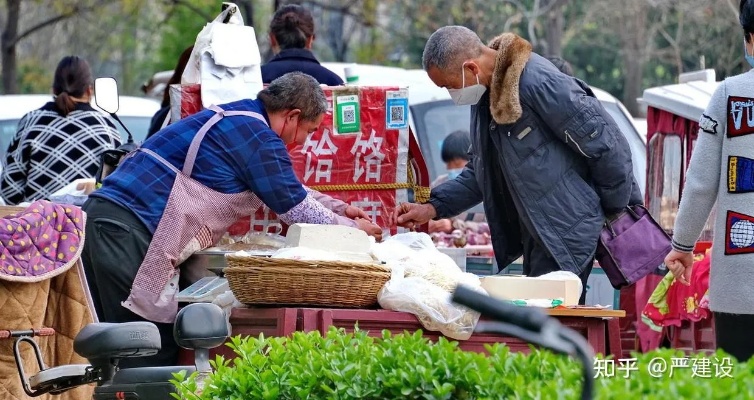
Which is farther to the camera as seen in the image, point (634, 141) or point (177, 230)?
point (634, 141)

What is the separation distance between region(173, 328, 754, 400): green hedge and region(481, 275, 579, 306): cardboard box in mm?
1889

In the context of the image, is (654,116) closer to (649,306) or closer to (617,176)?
(649,306)

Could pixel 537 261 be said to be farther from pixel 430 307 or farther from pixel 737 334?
pixel 737 334

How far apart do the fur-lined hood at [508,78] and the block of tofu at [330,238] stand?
924mm

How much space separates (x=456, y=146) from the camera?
33.0 ft

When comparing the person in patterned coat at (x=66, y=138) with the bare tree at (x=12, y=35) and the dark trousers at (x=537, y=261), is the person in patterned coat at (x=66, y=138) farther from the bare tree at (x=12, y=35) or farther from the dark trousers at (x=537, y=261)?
the bare tree at (x=12, y=35)

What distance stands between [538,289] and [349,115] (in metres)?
1.63

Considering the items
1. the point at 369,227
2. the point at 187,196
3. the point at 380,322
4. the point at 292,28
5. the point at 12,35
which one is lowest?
A: the point at 380,322

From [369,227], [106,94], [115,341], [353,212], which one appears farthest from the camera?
[106,94]

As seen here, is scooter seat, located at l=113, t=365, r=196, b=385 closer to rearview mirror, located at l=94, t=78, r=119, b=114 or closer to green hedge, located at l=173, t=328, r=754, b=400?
green hedge, located at l=173, t=328, r=754, b=400

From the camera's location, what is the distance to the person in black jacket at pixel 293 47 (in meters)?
7.81

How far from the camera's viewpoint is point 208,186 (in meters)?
6.01

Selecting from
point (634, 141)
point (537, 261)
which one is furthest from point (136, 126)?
point (537, 261)

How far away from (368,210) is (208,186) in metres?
1.12
